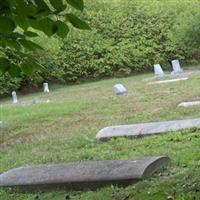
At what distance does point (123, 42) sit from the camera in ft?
71.6

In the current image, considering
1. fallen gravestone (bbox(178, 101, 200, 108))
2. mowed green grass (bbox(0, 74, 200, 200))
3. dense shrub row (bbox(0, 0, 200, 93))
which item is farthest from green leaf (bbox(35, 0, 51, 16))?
dense shrub row (bbox(0, 0, 200, 93))

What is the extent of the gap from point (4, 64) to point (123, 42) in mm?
19605

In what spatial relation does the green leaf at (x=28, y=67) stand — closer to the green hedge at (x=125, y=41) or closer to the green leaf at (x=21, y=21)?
the green leaf at (x=21, y=21)

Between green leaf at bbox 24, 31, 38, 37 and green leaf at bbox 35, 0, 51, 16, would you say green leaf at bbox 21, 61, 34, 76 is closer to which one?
green leaf at bbox 24, 31, 38, 37

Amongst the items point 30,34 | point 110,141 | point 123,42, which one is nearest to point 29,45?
point 30,34

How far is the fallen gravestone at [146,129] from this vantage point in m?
7.07

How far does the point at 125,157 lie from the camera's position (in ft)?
19.7

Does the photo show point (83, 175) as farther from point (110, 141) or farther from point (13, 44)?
point (13, 44)

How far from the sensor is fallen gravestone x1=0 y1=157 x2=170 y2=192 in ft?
15.8

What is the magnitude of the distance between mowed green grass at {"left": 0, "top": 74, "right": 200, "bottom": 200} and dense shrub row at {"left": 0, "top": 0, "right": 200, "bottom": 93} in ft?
24.9

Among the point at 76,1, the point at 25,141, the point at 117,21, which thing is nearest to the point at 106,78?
the point at 117,21

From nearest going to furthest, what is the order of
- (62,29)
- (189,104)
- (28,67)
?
(62,29), (28,67), (189,104)

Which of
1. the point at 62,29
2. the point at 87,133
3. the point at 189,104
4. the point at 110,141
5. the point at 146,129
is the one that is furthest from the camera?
the point at 189,104

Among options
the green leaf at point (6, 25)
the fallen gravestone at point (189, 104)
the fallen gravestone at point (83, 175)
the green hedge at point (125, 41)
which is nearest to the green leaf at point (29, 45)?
the green leaf at point (6, 25)
